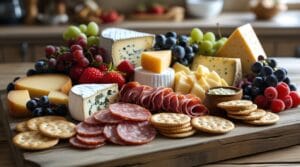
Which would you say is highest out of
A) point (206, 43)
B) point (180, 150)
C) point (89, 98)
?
point (206, 43)

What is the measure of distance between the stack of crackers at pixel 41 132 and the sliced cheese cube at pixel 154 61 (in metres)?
0.35

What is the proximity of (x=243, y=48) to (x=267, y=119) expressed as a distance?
1.30 ft

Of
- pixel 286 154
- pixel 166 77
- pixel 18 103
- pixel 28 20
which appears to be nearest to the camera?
pixel 286 154

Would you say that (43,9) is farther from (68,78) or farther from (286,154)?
(286,154)

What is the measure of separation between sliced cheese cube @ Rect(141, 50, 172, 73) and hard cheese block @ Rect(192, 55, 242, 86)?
0.58 feet

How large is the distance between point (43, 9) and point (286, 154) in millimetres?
2406

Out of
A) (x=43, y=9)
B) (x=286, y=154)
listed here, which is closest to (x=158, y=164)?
(x=286, y=154)

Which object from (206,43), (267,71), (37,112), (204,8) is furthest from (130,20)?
(37,112)

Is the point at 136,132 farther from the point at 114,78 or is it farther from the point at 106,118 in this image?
the point at 114,78

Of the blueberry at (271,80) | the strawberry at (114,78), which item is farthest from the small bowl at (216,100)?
the strawberry at (114,78)

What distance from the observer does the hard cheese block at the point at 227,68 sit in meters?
1.72

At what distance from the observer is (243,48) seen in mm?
1788

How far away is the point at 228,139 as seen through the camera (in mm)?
1370

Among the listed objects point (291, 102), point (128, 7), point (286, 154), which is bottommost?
point (286, 154)
